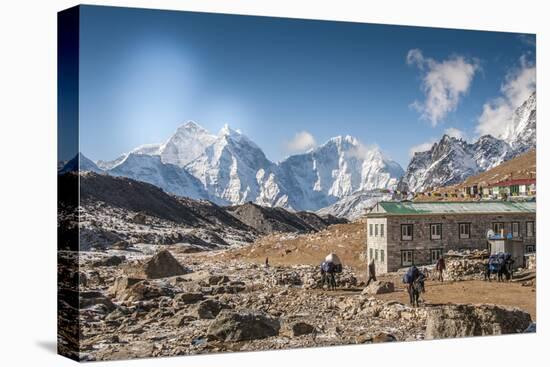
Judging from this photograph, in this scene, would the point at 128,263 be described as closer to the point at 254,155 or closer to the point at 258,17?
the point at 254,155

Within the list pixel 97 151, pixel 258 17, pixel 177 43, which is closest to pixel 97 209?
pixel 97 151

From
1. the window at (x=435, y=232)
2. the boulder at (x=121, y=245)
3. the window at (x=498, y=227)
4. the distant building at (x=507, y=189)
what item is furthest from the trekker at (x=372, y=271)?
the boulder at (x=121, y=245)

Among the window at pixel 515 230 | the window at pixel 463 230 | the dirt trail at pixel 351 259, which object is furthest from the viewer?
the window at pixel 515 230

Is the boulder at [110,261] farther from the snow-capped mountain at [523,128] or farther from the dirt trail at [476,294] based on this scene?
the snow-capped mountain at [523,128]

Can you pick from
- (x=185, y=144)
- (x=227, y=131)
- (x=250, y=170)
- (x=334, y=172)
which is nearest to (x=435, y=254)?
(x=334, y=172)

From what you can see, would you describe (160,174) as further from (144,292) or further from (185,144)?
(144,292)

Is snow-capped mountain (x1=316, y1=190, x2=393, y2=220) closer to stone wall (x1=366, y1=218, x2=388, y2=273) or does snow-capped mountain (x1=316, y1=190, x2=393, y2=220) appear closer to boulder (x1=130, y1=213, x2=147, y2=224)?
stone wall (x1=366, y1=218, x2=388, y2=273)
